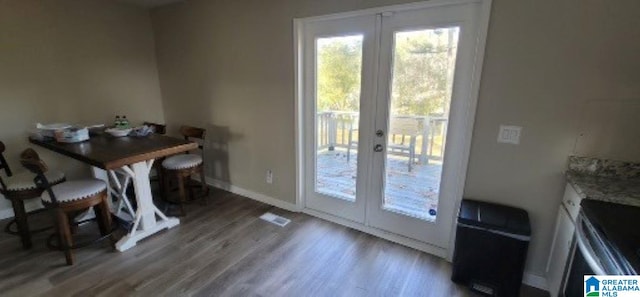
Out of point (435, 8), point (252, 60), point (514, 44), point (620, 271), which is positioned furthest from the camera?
point (252, 60)

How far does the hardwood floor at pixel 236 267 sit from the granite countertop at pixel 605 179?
88cm

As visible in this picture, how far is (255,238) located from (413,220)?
1.42 meters

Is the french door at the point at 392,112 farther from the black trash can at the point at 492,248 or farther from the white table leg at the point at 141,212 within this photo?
the white table leg at the point at 141,212

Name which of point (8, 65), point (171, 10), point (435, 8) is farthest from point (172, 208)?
point (435, 8)

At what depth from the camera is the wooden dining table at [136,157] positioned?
2.20 metres

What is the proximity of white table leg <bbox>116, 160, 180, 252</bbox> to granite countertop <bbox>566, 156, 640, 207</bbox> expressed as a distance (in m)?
3.06

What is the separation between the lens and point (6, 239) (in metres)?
2.50

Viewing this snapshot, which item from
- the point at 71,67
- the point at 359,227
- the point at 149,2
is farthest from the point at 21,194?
the point at 359,227

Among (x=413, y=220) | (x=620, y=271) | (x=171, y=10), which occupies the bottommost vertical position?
(x=413, y=220)

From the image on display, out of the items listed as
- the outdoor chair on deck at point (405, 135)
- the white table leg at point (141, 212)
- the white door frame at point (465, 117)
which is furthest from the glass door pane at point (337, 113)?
the white table leg at point (141, 212)

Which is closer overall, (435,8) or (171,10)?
(435,8)

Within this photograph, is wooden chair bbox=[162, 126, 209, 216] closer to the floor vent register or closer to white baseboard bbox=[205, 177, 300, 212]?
white baseboard bbox=[205, 177, 300, 212]

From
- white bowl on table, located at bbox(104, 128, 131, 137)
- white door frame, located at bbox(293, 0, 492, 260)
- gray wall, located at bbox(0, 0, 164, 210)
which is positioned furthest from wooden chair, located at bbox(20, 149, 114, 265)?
white door frame, located at bbox(293, 0, 492, 260)

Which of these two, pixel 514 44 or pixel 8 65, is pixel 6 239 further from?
pixel 514 44
